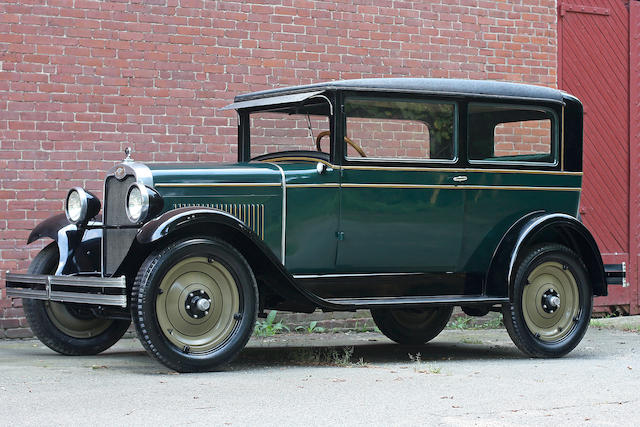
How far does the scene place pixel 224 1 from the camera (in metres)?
10.0

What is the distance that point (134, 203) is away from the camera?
23.3 ft

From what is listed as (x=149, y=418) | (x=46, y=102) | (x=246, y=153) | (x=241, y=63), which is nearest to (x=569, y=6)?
(x=241, y=63)

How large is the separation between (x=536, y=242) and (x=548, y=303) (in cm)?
49

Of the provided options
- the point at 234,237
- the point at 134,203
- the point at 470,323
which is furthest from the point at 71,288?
the point at 470,323

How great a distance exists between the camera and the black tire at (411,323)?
9.15 meters

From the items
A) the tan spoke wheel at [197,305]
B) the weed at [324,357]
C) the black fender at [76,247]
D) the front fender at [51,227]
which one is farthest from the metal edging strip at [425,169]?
the front fender at [51,227]

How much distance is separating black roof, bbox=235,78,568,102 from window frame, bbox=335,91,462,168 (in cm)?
5

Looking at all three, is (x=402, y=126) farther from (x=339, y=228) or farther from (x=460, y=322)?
(x=460, y=322)

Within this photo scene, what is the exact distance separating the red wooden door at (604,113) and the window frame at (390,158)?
400cm

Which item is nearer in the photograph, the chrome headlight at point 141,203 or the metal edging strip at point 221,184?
the chrome headlight at point 141,203

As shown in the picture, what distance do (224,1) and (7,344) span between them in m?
3.68

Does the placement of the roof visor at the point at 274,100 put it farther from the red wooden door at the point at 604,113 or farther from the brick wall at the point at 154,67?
the red wooden door at the point at 604,113

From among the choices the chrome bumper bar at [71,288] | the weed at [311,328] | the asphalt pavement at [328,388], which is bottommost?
the weed at [311,328]

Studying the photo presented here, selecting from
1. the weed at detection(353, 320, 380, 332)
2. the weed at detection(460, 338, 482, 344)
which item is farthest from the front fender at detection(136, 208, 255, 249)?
the weed at detection(353, 320, 380, 332)
